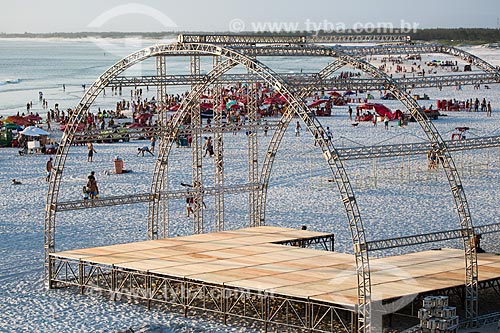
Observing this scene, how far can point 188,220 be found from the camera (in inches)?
1257

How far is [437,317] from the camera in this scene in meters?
18.0

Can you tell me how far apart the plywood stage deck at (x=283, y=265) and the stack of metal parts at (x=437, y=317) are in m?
1.30

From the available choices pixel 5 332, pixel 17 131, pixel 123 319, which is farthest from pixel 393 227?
pixel 17 131

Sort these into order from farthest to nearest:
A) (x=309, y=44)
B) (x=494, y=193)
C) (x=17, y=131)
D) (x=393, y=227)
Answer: (x=17, y=131) → (x=494, y=193) → (x=393, y=227) → (x=309, y=44)

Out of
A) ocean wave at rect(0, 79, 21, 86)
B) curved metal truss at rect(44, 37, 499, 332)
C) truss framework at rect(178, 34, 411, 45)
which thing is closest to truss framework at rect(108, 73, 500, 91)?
curved metal truss at rect(44, 37, 499, 332)

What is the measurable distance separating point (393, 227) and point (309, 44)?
820cm

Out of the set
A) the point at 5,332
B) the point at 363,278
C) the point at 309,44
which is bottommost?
the point at 5,332

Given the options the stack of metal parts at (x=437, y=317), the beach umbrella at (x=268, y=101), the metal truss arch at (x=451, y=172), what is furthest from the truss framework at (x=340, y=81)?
the beach umbrella at (x=268, y=101)

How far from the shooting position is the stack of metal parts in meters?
17.8

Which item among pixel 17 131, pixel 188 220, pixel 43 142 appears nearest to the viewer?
pixel 188 220

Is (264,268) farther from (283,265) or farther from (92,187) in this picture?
(92,187)

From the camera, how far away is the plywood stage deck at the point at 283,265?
66.3 ft

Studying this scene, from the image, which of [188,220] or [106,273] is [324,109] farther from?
[106,273]

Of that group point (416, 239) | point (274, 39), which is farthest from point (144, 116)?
point (416, 239)
